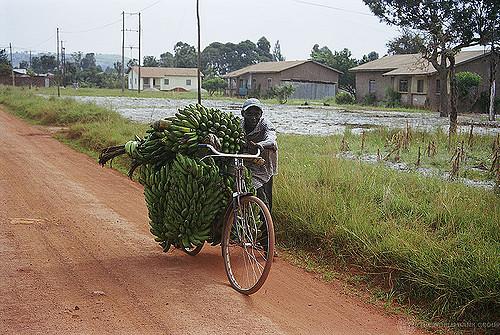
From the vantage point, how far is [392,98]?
51.3 metres

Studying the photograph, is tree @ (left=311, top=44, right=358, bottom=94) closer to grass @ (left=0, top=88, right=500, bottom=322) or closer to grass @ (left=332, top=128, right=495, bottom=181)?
grass @ (left=332, top=128, right=495, bottom=181)

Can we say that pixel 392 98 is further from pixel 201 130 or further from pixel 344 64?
pixel 201 130

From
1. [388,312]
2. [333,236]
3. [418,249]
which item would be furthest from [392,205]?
[388,312]

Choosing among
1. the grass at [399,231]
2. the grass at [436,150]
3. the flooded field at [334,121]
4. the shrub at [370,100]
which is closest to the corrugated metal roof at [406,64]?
the shrub at [370,100]

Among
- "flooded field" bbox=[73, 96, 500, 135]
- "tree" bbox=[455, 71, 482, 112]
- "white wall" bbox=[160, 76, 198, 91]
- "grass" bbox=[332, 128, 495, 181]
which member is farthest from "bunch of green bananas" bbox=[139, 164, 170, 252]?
"white wall" bbox=[160, 76, 198, 91]

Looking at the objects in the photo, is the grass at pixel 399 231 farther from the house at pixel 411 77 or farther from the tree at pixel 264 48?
the tree at pixel 264 48

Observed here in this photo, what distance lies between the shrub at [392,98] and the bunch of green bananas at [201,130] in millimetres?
45855

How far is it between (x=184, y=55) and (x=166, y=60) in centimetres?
982

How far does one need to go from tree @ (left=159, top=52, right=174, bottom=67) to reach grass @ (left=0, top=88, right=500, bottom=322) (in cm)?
11112

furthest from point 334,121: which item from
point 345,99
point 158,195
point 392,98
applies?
point 345,99

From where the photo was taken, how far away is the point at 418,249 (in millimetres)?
5656

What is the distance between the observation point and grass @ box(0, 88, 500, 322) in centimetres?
511

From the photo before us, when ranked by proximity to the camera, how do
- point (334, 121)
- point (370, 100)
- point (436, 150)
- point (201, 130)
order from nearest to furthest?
point (201, 130)
point (436, 150)
point (334, 121)
point (370, 100)

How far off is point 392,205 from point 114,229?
338 centimetres
